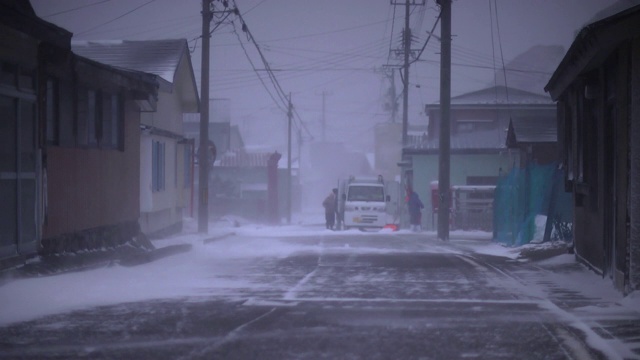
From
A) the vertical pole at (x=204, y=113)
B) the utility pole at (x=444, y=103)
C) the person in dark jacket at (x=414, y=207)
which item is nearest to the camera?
the utility pole at (x=444, y=103)

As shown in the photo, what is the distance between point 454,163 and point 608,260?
3254cm

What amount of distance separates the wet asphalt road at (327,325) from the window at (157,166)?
13075 mm

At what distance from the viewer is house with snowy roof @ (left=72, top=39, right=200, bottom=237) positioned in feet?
82.2

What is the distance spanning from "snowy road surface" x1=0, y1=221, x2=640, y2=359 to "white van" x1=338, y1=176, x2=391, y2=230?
25.3 metres

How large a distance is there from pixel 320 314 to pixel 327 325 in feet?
2.45

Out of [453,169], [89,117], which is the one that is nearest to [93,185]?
[89,117]

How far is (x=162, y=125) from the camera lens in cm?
2764

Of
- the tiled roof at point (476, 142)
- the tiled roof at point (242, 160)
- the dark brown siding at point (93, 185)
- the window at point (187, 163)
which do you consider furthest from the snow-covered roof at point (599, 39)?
the tiled roof at point (242, 160)

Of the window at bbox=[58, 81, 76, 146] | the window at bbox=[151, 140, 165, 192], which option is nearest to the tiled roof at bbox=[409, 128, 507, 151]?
the window at bbox=[151, 140, 165, 192]

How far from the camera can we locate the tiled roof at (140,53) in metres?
27.1

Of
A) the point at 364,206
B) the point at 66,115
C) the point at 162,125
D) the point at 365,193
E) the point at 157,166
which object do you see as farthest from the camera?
the point at 365,193

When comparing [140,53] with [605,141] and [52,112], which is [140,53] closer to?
[52,112]

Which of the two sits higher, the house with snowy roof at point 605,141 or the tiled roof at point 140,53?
the tiled roof at point 140,53

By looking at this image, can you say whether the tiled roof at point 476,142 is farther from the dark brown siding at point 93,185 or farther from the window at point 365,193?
the dark brown siding at point 93,185
